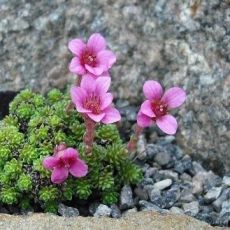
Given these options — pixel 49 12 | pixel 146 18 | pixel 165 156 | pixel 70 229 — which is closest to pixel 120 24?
pixel 146 18

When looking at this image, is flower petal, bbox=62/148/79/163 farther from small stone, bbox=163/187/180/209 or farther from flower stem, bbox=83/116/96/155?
small stone, bbox=163/187/180/209

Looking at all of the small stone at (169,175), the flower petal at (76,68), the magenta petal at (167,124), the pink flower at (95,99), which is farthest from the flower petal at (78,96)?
the small stone at (169,175)

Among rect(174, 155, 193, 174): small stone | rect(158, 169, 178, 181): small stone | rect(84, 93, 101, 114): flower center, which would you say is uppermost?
rect(84, 93, 101, 114): flower center

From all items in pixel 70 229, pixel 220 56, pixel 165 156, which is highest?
pixel 220 56

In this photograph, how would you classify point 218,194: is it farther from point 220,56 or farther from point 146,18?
point 146,18

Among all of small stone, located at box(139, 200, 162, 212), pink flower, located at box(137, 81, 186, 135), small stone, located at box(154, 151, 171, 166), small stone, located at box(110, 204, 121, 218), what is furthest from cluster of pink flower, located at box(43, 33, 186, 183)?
small stone, located at box(154, 151, 171, 166)
